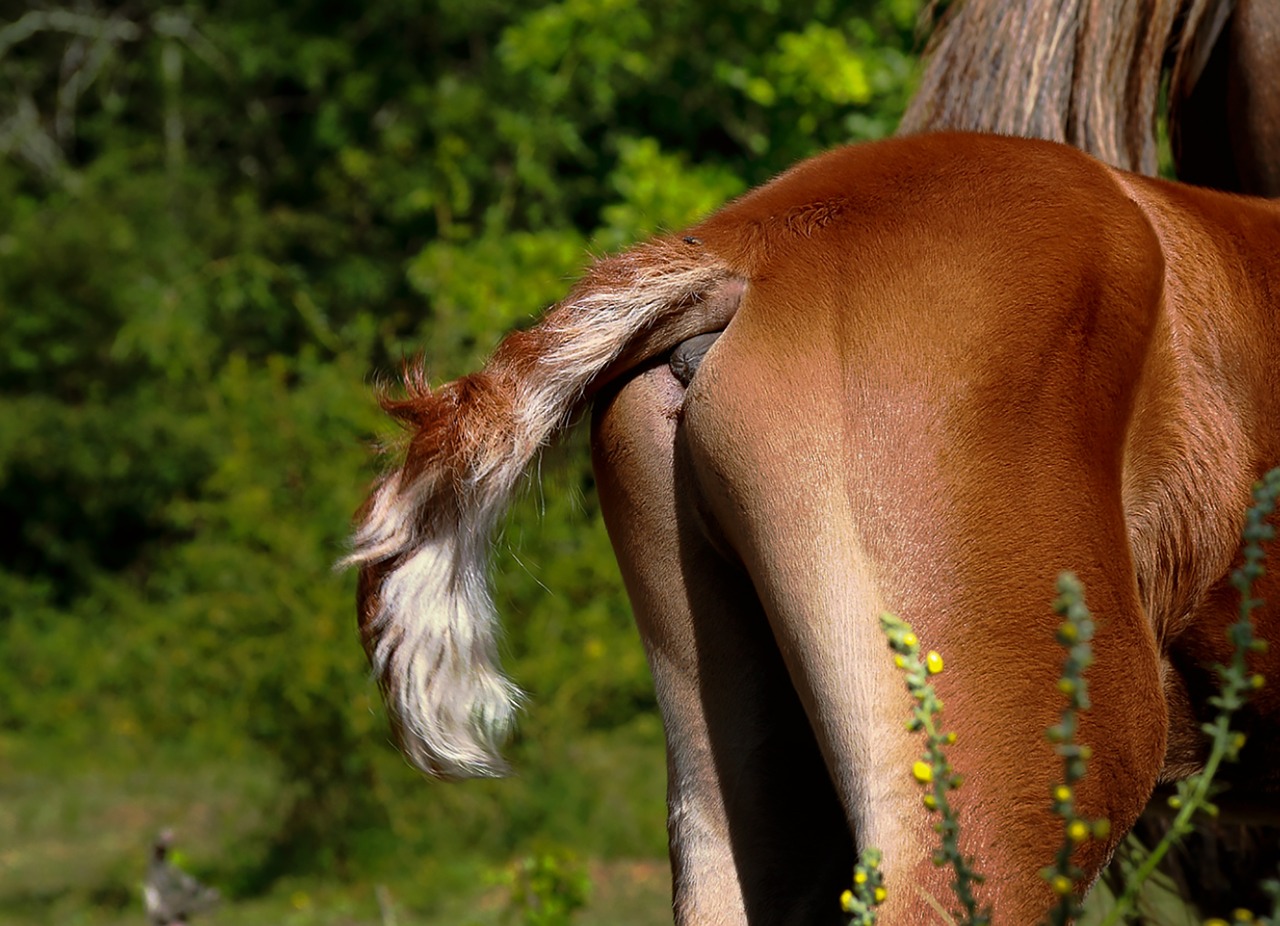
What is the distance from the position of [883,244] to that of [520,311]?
16.9 feet

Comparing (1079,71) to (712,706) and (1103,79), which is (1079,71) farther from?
(712,706)

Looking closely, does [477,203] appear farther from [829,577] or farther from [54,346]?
[829,577]

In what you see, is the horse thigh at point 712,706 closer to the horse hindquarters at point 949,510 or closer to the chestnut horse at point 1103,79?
the horse hindquarters at point 949,510

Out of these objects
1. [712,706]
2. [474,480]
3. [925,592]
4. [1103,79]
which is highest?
[1103,79]

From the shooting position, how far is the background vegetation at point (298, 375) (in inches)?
244

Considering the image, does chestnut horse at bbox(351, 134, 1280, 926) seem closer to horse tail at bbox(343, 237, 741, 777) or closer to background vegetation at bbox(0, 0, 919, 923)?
horse tail at bbox(343, 237, 741, 777)

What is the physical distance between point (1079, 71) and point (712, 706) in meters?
1.57

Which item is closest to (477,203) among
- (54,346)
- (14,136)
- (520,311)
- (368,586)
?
(54,346)

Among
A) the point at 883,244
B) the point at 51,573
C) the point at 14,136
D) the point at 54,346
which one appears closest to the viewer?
the point at 883,244

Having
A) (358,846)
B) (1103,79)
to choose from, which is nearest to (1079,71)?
(1103,79)

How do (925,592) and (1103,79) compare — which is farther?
(1103,79)

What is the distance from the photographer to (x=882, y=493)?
1.67 metres

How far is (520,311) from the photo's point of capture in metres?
6.86

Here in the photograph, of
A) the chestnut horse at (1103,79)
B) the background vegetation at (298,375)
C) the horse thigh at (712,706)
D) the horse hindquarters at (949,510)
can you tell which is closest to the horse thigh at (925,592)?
the horse hindquarters at (949,510)
